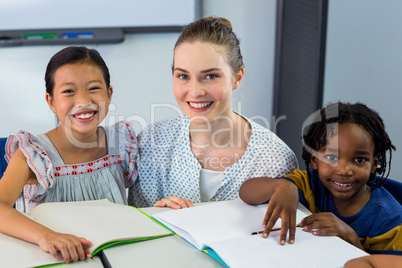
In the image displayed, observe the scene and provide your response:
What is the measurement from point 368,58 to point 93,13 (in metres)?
1.44

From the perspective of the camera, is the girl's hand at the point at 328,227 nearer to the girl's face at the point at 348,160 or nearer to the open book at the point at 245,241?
the open book at the point at 245,241

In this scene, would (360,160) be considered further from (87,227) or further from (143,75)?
(143,75)

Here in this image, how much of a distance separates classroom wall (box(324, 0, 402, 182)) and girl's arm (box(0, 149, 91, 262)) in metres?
1.75

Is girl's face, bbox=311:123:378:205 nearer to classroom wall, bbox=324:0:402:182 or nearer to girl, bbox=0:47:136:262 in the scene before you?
girl, bbox=0:47:136:262

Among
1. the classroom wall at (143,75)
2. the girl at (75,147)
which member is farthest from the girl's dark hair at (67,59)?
the classroom wall at (143,75)

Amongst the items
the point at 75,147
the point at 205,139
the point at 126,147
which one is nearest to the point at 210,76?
the point at 205,139

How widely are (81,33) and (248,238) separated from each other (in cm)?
199

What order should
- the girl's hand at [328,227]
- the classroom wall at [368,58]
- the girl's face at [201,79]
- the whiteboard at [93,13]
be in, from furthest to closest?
1. the whiteboard at [93,13]
2. the classroom wall at [368,58]
3. the girl's face at [201,79]
4. the girl's hand at [328,227]

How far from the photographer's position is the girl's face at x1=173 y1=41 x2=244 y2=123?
1.28 meters

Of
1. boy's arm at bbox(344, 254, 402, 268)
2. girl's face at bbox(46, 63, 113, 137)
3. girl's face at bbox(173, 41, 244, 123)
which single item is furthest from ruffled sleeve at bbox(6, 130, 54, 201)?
boy's arm at bbox(344, 254, 402, 268)

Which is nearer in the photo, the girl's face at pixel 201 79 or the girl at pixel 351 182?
the girl at pixel 351 182

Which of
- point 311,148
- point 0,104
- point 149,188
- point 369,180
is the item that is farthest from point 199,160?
point 0,104

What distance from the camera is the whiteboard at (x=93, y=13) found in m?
2.50

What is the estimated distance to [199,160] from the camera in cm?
136
